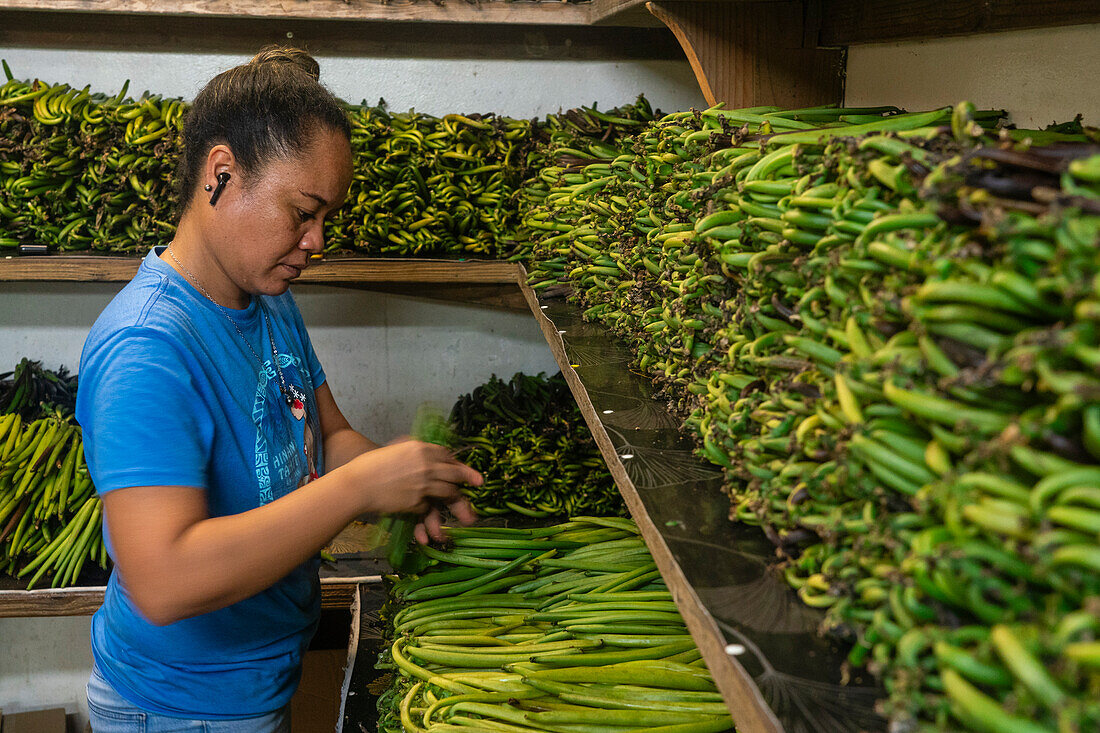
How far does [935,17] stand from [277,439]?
180cm

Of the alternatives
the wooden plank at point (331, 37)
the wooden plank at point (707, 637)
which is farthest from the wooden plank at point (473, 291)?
the wooden plank at point (707, 637)

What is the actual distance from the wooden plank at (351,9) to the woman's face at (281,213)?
213 centimetres

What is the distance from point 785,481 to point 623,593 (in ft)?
3.98

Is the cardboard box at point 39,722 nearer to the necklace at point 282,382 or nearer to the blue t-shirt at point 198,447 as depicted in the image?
the blue t-shirt at point 198,447

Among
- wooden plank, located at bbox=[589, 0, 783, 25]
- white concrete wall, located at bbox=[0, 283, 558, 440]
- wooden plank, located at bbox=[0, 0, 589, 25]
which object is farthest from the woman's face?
white concrete wall, located at bbox=[0, 283, 558, 440]

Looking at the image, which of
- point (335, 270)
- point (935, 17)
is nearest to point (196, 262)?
point (935, 17)

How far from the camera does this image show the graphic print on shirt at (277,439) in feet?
6.17

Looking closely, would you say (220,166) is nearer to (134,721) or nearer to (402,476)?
(402,476)

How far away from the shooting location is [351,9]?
3.68 metres

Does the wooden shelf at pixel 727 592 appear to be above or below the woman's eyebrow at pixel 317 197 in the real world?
below

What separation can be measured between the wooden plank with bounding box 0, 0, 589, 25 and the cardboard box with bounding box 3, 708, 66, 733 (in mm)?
3603

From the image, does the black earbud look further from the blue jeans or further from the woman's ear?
the blue jeans

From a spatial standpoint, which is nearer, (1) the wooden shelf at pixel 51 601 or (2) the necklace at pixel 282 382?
(2) the necklace at pixel 282 382

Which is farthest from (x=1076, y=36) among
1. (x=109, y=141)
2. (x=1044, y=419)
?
(x=109, y=141)
